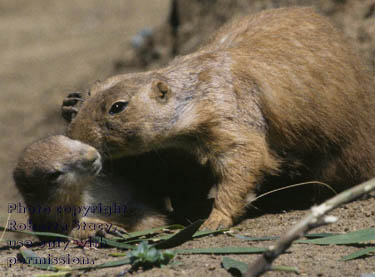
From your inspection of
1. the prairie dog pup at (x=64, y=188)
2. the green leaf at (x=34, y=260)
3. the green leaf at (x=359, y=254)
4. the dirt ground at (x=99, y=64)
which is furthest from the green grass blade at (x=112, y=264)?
the green leaf at (x=359, y=254)

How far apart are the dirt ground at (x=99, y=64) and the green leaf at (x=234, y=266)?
0.18 ft

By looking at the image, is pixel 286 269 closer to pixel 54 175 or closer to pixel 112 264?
pixel 112 264

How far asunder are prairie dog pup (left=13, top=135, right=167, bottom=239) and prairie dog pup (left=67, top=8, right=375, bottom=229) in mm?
177

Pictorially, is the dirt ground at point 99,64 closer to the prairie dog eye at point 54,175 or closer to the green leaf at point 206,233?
the green leaf at point 206,233

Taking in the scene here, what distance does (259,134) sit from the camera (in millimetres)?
5703

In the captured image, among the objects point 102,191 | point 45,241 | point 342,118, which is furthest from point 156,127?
point 342,118

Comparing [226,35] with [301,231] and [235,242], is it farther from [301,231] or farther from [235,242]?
[301,231]

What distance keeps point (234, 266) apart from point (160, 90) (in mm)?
2043

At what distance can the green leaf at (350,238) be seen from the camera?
4359 mm

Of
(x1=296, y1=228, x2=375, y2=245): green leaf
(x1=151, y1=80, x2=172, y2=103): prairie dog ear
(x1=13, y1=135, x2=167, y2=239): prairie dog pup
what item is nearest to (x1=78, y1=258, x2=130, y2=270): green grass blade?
(x1=13, y1=135, x2=167, y2=239): prairie dog pup

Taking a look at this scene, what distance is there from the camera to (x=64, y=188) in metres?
5.32

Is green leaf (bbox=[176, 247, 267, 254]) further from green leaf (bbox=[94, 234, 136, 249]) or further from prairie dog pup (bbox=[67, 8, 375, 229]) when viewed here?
prairie dog pup (bbox=[67, 8, 375, 229])

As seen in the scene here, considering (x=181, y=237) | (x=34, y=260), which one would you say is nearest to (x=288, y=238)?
(x=181, y=237)

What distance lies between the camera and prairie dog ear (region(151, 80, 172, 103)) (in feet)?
17.9
